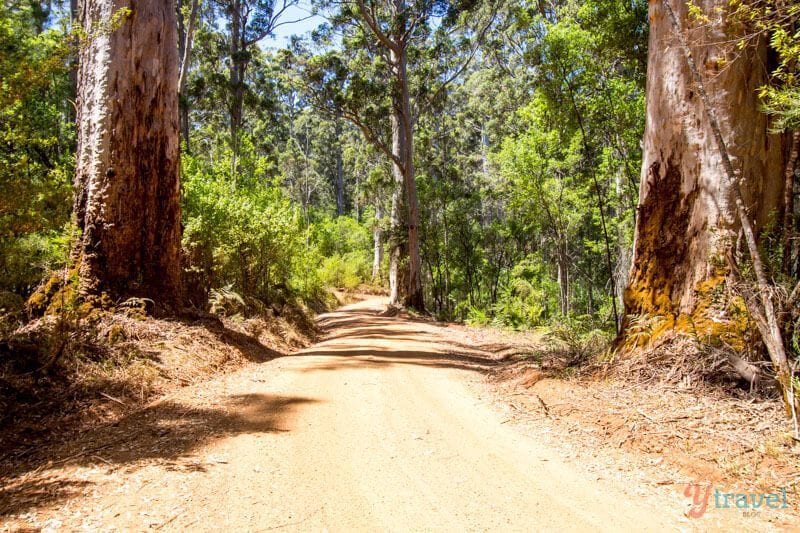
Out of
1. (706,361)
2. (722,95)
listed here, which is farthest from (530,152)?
(706,361)

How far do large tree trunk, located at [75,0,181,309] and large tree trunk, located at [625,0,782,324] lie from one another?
20.3ft

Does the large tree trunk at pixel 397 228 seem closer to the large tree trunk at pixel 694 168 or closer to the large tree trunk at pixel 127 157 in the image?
the large tree trunk at pixel 127 157

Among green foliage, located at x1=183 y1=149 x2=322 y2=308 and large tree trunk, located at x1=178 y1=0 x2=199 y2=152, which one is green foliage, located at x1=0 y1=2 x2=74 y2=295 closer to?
green foliage, located at x1=183 y1=149 x2=322 y2=308

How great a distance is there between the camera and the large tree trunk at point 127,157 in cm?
586

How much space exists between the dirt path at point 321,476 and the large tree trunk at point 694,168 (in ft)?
8.06

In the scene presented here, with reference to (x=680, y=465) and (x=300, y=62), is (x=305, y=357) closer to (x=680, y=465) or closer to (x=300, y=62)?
(x=680, y=465)

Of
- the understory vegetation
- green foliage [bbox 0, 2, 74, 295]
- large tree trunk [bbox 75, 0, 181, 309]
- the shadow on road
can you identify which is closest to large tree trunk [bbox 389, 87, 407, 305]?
the understory vegetation

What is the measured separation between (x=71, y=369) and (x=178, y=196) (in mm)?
3105

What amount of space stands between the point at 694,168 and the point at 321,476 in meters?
4.70

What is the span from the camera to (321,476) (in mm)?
3004

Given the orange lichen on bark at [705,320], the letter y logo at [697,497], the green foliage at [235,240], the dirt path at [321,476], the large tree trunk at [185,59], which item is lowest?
the letter y logo at [697,497]

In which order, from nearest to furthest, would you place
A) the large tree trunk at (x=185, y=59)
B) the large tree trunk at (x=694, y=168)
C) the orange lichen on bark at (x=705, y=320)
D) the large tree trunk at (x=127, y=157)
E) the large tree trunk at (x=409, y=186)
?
the orange lichen on bark at (x=705, y=320) < the large tree trunk at (x=694, y=168) < the large tree trunk at (x=127, y=157) < the large tree trunk at (x=185, y=59) < the large tree trunk at (x=409, y=186)

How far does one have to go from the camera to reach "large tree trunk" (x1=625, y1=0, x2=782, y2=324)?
15.3 ft

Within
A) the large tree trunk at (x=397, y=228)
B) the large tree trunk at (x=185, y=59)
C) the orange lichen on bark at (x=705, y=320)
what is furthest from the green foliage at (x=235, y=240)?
the orange lichen on bark at (x=705, y=320)
